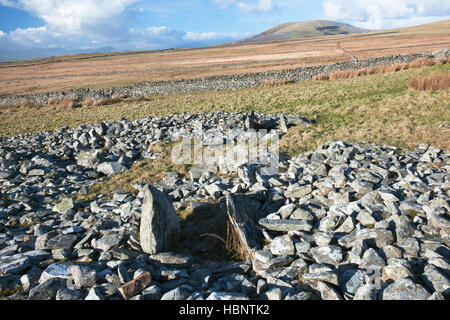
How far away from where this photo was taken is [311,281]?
17.5ft

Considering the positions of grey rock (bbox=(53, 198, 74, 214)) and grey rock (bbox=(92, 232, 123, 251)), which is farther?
grey rock (bbox=(53, 198, 74, 214))

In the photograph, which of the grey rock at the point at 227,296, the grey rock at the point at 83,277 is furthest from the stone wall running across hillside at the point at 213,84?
the grey rock at the point at 227,296

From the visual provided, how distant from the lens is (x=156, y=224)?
6.89 metres

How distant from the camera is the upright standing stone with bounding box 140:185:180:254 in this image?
6.85 meters

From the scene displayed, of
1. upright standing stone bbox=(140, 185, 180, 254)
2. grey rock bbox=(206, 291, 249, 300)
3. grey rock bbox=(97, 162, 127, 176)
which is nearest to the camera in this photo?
grey rock bbox=(206, 291, 249, 300)

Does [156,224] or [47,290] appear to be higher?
[156,224]

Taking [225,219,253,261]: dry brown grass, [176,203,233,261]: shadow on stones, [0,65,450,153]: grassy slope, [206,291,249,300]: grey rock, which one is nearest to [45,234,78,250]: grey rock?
[176,203,233,261]: shadow on stones

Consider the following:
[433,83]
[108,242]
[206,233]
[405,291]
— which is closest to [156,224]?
[108,242]

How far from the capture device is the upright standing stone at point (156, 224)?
270 inches

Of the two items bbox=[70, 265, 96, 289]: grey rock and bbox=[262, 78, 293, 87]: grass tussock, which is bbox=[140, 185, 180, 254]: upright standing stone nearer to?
bbox=[70, 265, 96, 289]: grey rock

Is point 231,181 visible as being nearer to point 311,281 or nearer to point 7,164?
point 311,281

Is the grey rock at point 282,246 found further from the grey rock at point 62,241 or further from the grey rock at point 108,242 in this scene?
the grey rock at point 62,241

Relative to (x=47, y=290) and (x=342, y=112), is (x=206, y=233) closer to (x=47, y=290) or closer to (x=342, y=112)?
(x=47, y=290)
